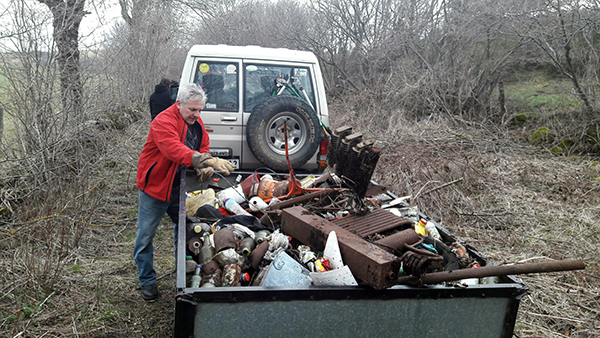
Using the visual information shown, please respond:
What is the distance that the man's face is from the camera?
12.3ft

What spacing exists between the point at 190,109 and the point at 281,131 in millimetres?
1834

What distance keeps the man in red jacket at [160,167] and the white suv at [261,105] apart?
158 centimetres

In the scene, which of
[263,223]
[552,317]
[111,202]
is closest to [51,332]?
[263,223]

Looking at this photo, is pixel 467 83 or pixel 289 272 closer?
pixel 289 272

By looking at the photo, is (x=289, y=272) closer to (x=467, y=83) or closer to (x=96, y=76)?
(x=96, y=76)

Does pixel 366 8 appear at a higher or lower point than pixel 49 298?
higher

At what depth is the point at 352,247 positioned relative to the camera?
8.39ft

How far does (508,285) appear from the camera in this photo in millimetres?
2504

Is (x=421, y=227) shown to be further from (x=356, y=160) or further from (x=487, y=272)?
(x=487, y=272)

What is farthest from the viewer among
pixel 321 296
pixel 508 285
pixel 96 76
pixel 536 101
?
pixel 536 101

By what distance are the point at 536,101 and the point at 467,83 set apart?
2.61 meters

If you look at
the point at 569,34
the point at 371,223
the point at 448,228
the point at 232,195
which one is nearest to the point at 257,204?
the point at 232,195

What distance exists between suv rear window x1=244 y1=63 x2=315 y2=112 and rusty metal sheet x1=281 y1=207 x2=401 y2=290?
2.62 metres

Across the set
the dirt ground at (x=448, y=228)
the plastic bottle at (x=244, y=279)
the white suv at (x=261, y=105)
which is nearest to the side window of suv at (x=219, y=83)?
the white suv at (x=261, y=105)
